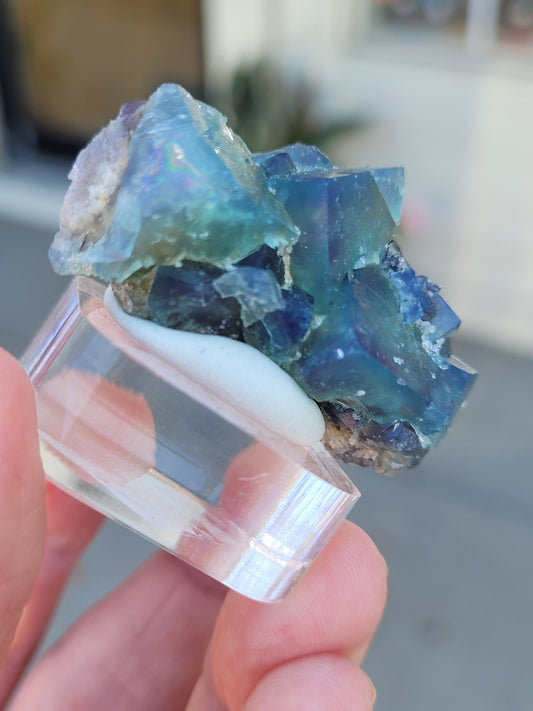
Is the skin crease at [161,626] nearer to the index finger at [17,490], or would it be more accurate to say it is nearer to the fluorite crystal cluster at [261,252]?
the index finger at [17,490]

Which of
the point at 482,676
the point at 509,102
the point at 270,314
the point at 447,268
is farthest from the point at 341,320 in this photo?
the point at 447,268

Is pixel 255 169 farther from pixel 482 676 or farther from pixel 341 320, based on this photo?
pixel 482 676

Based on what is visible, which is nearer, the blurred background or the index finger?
the index finger

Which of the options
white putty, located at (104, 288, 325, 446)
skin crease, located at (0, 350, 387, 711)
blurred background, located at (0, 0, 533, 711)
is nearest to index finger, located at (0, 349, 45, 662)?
skin crease, located at (0, 350, 387, 711)

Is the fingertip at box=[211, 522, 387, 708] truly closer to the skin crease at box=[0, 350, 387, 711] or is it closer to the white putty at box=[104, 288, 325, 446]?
the skin crease at box=[0, 350, 387, 711]

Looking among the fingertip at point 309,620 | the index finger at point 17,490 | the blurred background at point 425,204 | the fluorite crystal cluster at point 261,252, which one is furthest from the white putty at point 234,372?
the blurred background at point 425,204

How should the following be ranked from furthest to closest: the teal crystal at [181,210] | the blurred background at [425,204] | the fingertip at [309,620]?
1. the blurred background at [425,204]
2. the fingertip at [309,620]
3. the teal crystal at [181,210]

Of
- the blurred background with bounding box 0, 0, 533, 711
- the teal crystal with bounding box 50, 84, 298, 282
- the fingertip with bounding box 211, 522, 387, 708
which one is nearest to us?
the teal crystal with bounding box 50, 84, 298, 282
